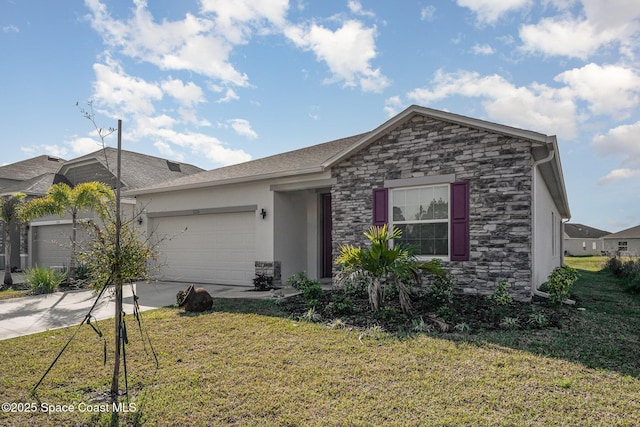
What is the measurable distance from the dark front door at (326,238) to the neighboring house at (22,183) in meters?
14.0

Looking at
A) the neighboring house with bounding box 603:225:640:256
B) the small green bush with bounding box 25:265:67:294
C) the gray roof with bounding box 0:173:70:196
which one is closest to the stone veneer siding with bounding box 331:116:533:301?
the small green bush with bounding box 25:265:67:294

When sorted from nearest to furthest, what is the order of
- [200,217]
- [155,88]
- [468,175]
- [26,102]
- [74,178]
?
[468,175], [26,102], [155,88], [200,217], [74,178]

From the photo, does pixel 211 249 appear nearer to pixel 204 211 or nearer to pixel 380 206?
pixel 204 211

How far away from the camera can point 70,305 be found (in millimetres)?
8906

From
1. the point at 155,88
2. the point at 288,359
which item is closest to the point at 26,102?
the point at 155,88

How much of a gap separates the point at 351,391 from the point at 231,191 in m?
8.81

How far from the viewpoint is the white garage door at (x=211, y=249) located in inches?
451

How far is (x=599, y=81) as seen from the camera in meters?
9.20

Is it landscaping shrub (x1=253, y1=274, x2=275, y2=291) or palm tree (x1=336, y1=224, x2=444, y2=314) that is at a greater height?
palm tree (x1=336, y1=224, x2=444, y2=314)

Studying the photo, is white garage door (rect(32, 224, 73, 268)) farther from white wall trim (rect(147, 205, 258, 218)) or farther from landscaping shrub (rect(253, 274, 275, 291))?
landscaping shrub (rect(253, 274, 275, 291))

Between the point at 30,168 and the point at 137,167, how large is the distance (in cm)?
916

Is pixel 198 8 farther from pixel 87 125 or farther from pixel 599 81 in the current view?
pixel 599 81

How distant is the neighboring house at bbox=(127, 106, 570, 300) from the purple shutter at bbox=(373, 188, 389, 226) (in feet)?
0.08

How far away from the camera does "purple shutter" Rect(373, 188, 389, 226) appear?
891cm
